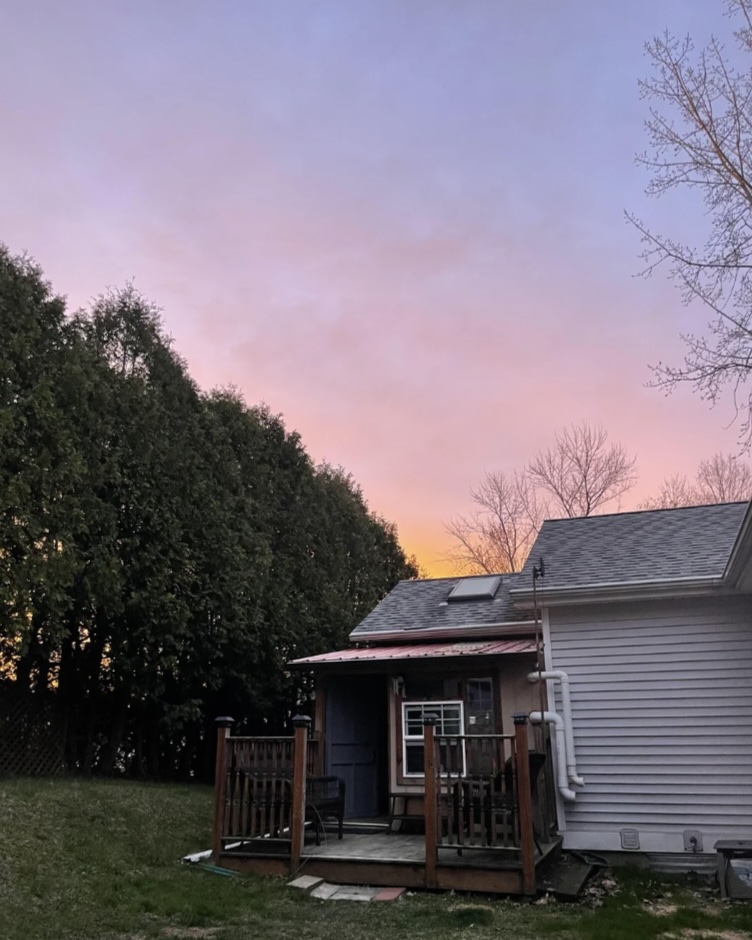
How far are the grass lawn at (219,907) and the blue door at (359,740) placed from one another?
7.79 ft

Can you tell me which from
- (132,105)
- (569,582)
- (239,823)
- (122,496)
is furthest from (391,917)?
(132,105)

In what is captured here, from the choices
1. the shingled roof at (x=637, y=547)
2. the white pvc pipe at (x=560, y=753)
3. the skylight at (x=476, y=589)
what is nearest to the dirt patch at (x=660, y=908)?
the white pvc pipe at (x=560, y=753)

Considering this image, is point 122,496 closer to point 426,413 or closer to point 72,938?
point 426,413

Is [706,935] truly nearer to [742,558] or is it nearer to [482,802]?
[482,802]

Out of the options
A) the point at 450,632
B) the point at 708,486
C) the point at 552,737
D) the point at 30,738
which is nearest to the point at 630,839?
the point at 552,737

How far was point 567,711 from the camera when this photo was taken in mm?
8055

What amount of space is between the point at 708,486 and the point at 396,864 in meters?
20.5

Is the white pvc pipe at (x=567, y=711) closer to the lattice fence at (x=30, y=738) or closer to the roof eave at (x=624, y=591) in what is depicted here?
the roof eave at (x=624, y=591)

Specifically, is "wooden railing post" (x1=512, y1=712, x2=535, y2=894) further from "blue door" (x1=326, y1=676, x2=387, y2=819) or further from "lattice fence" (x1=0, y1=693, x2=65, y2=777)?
"lattice fence" (x1=0, y1=693, x2=65, y2=777)

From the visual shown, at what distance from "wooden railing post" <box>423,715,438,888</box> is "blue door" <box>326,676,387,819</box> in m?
2.98

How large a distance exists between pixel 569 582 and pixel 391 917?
Answer: 4169mm

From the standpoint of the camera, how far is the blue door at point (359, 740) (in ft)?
31.2

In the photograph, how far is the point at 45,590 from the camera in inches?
377

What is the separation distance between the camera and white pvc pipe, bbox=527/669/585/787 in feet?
25.7
